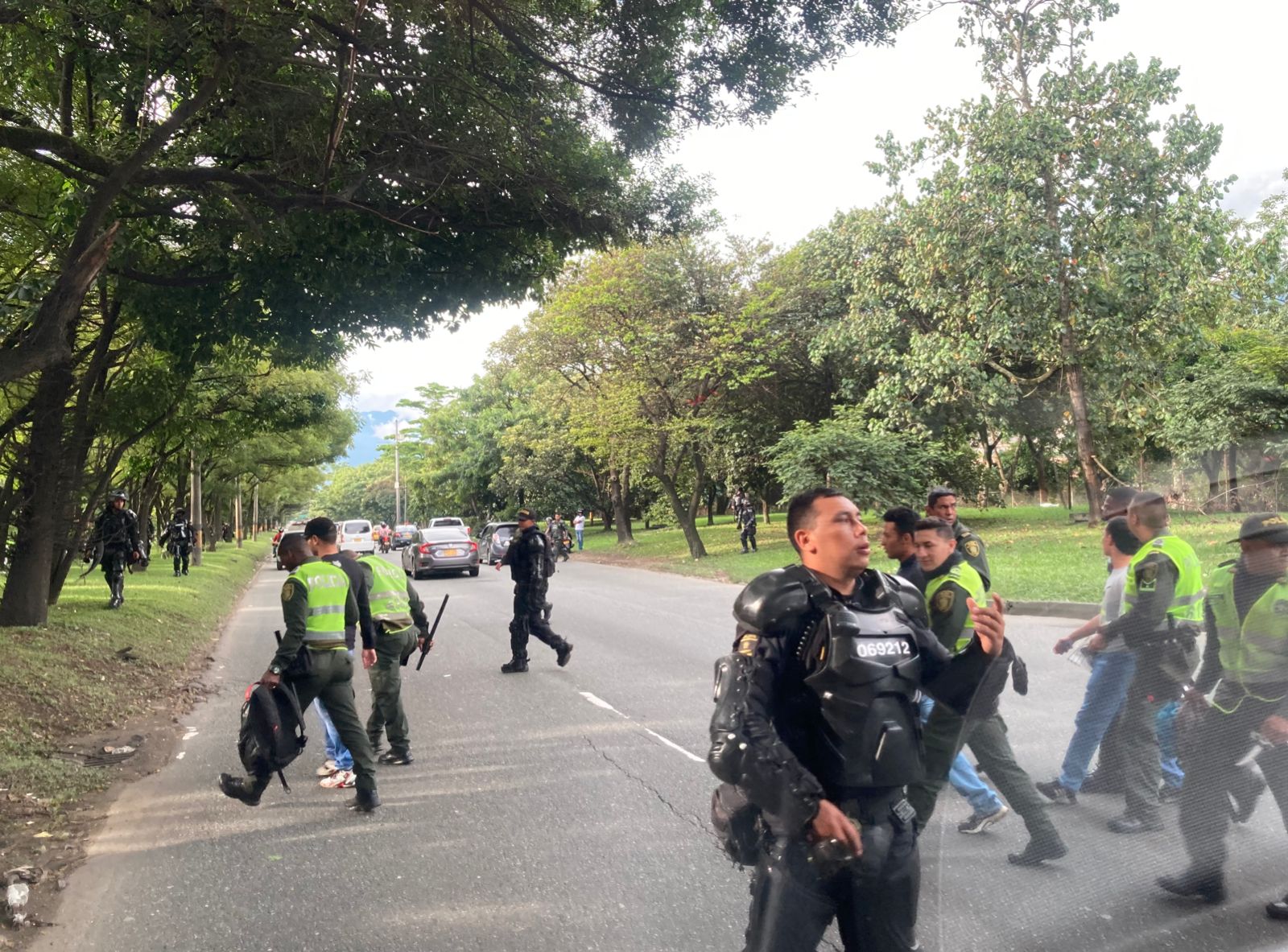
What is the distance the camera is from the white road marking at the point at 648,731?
6.49 meters

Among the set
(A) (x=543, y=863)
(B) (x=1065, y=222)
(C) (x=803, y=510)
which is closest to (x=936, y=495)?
(A) (x=543, y=863)

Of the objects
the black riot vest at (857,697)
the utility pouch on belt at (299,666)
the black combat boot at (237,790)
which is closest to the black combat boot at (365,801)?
the black combat boot at (237,790)

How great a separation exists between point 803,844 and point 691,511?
27126 millimetres

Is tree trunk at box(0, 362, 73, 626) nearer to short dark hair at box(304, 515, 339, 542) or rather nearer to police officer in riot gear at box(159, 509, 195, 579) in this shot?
short dark hair at box(304, 515, 339, 542)

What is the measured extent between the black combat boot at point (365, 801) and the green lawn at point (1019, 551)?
14.7ft

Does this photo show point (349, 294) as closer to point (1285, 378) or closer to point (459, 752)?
point (459, 752)

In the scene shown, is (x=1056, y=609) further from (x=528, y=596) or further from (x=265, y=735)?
(x=265, y=735)

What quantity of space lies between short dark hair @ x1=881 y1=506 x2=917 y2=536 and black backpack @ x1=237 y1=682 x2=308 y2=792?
3.43 meters

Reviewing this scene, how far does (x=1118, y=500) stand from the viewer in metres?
4.80

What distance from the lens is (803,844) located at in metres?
2.40

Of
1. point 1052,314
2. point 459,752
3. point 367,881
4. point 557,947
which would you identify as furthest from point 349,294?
point 1052,314

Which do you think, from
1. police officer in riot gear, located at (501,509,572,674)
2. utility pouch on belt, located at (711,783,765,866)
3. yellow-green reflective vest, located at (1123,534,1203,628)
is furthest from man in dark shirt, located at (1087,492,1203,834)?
police officer in riot gear, located at (501,509,572,674)

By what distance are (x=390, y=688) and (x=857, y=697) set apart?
189 inches

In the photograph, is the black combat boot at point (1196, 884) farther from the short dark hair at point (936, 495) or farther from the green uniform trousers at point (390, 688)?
the green uniform trousers at point (390, 688)
